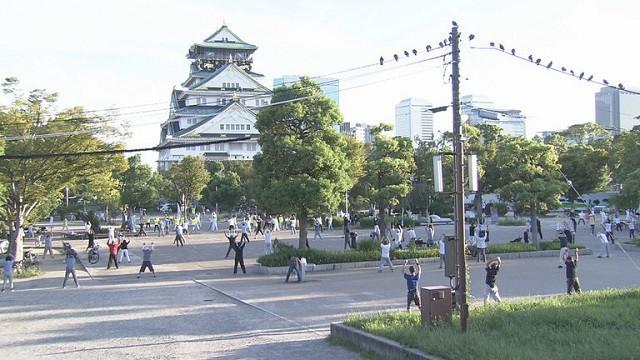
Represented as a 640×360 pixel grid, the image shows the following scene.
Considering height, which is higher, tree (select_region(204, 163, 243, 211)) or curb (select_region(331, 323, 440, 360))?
tree (select_region(204, 163, 243, 211))

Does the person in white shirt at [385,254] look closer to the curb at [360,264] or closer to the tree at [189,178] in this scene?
the curb at [360,264]

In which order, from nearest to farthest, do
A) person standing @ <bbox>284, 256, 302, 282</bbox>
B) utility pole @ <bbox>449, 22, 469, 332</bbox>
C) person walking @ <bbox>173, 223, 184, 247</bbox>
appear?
utility pole @ <bbox>449, 22, 469, 332</bbox> < person standing @ <bbox>284, 256, 302, 282</bbox> < person walking @ <bbox>173, 223, 184, 247</bbox>

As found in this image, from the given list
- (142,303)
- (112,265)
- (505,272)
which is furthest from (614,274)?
(112,265)

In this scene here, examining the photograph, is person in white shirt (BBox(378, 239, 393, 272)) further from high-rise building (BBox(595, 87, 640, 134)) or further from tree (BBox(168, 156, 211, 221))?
tree (BBox(168, 156, 211, 221))

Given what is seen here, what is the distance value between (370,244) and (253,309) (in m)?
11.3

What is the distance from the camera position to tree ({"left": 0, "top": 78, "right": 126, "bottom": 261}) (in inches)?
973

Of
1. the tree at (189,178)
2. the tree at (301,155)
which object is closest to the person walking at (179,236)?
the tree at (301,155)

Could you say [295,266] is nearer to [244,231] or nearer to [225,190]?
[244,231]

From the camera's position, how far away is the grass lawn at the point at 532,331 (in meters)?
8.38

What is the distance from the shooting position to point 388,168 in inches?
1107

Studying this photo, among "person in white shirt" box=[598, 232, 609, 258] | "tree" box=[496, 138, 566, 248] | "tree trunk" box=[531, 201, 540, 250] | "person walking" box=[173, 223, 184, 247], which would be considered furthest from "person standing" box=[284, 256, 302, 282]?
"person walking" box=[173, 223, 184, 247]

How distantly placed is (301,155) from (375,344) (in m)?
13.8

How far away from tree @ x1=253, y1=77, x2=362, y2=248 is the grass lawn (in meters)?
11.1

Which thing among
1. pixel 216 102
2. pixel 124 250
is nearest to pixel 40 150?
pixel 124 250
